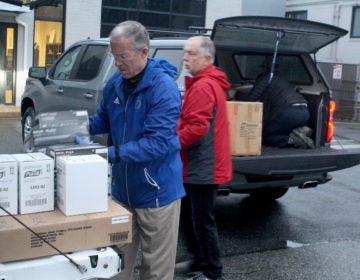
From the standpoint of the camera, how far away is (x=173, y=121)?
10.3 feet

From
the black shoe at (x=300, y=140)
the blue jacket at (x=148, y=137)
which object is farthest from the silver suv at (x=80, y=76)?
the blue jacket at (x=148, y=137)

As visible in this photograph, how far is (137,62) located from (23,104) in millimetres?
6057

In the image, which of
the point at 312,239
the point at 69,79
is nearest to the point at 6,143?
the point at 69,79

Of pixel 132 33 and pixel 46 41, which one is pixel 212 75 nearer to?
pixel 132 33

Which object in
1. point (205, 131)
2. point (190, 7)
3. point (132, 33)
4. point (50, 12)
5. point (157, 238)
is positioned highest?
point (190, 7)

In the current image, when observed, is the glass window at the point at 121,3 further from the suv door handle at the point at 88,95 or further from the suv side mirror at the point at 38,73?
the suv door handle at the point at 88,95

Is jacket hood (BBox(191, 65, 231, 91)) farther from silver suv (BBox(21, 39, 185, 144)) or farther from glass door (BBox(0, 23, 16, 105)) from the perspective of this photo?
glass door (BBox(0, 23, 16, 105))

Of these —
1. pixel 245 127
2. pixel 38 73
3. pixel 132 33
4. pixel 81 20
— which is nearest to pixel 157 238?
pixel 132 33

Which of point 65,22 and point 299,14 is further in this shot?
point 299,14

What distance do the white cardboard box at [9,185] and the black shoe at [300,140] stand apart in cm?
372

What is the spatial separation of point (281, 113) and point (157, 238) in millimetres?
2843

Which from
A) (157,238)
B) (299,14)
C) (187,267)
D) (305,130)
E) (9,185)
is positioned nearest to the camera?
(9,185)

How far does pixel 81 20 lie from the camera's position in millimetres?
16234

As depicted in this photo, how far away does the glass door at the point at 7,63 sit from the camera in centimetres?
1527
